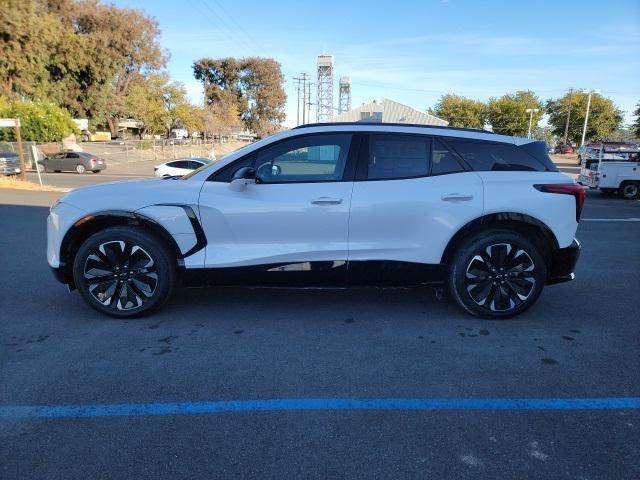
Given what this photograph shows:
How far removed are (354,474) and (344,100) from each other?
7456 cm

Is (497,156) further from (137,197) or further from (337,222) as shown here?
(137,197)

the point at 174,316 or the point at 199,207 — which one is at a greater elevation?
the point at 199,207

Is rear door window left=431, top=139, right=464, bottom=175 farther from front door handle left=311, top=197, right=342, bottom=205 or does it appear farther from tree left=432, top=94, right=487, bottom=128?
tree left=432, top=94, right=487, bottom=128

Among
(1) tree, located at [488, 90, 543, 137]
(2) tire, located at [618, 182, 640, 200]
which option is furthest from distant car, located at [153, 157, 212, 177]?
(1) tree, located at [488, 90, 543, 137]

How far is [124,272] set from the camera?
14.2 ft

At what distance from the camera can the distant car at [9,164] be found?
2188 cm

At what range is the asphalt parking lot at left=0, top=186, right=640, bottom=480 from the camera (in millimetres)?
2523

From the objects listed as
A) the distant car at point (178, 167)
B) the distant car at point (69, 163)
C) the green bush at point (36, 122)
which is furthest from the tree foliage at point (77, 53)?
the distant car at point (178, 167)

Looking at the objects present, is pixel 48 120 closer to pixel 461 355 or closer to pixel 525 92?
pixel 461 355

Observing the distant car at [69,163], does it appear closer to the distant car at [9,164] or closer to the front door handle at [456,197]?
the distant car at [9,164]

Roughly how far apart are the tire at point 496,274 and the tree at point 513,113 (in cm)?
6488

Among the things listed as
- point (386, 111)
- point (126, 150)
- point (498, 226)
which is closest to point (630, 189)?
point (498, 226)

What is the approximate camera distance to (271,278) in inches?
170

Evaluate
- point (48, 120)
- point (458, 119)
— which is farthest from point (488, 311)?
point (458, 119)
